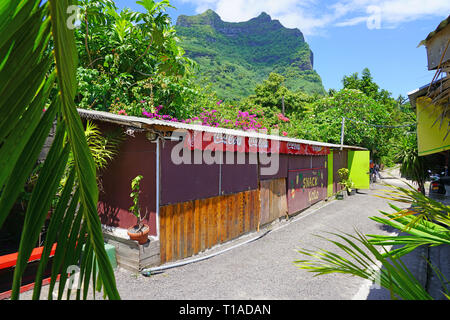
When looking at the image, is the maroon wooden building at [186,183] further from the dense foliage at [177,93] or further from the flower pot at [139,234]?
the dense foliage at [177,93]

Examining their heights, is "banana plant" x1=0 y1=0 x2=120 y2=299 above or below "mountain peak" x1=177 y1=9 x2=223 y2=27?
below

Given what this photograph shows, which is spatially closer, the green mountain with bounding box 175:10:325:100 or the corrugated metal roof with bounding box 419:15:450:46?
the corrugated metal roof with bounding box 419:15:450:46

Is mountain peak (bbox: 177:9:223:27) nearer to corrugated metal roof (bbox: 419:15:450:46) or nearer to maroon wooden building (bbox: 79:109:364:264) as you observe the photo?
maroon wooden building (bbox: 79:109:364:264)

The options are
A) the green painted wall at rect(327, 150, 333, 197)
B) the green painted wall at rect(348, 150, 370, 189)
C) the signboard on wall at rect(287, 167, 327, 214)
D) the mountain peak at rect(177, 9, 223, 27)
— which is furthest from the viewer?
the mountain peak at rect(177, 9, 223, 27)

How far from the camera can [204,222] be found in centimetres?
711

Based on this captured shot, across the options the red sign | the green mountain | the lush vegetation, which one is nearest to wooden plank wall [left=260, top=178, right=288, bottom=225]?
the red sign

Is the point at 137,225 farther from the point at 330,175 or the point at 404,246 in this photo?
the point at 330,175

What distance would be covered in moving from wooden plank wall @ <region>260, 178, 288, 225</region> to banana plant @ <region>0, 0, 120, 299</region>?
8.78 m

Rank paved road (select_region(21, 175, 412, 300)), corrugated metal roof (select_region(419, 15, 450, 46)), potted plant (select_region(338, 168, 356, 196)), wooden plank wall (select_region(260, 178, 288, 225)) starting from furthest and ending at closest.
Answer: potted plant (select_region(338, 168, 356, 196)), wooden plank wall (select_region(260, 178, 288, 225)), paved road (select_region(21, 175, 412, 300)), corrugated metal roof (select_region(419, 15, 450, 46))

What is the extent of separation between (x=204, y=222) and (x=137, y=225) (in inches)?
76.7

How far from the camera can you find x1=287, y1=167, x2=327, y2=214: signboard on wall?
1133cm

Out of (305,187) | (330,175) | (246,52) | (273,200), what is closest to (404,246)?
(273,200)

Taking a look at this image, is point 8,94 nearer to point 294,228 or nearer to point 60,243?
point 60,243
